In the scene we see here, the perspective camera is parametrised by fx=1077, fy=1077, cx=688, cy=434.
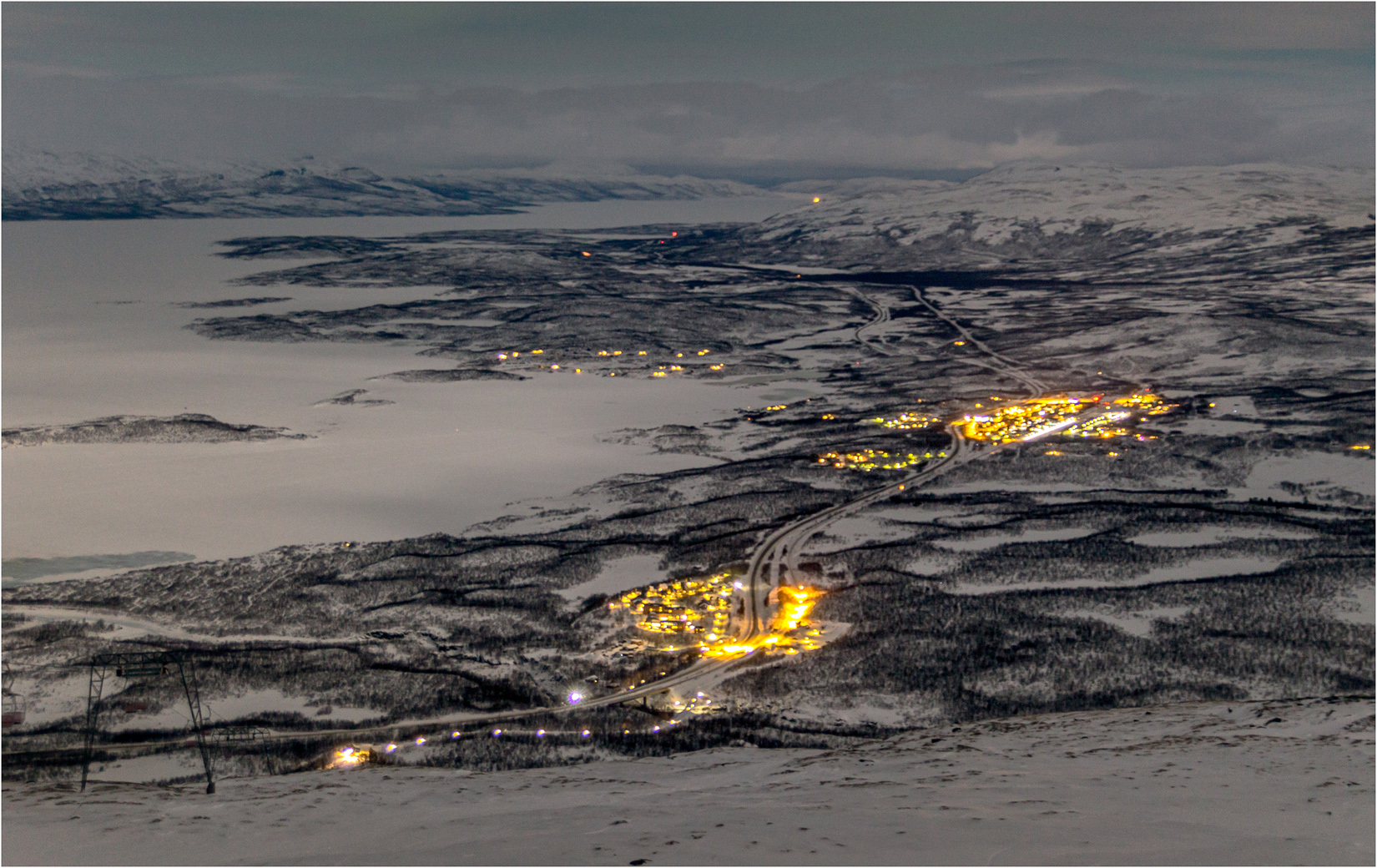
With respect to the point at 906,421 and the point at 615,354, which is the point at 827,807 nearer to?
the point at 906,421

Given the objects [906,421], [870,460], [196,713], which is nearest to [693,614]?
[196,713]

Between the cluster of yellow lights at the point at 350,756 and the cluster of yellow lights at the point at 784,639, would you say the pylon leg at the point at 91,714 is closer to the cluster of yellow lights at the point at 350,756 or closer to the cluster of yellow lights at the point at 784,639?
the cluster of yellow lights at the point at 350,756

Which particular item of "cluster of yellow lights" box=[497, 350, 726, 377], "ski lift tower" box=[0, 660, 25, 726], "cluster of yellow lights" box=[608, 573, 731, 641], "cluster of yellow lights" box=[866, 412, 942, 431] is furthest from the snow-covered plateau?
"cluster of yellow lights" box=[497, 350, 726, 377]

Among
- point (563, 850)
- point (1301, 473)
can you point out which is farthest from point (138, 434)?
point (1301, 473)

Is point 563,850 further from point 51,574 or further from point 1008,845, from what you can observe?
point 51,574

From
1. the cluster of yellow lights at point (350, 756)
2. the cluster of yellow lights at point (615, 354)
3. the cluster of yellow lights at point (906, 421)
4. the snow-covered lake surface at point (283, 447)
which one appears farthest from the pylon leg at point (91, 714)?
the cluster of yellow lights at point (615, 354)

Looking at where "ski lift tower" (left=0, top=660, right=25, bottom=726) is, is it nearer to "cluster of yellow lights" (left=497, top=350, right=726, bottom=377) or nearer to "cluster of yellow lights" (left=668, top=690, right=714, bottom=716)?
"cluster of yellow lights" (left=668, top=690, right=714, bottom=716)

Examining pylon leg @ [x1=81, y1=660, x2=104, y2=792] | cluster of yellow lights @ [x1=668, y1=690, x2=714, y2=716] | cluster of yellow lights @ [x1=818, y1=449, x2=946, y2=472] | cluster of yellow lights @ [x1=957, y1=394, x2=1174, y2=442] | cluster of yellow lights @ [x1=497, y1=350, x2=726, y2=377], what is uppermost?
cluster of yellow lights @ [x1=497, y1=350, x2=726, y2=377]
